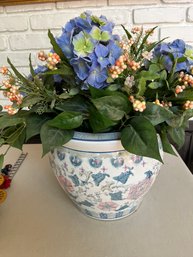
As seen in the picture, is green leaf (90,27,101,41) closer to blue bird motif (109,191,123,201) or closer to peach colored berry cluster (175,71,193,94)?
peach colored berry cluster (175,71,193,94)

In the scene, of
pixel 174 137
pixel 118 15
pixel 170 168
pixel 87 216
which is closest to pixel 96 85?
pixel 174 137

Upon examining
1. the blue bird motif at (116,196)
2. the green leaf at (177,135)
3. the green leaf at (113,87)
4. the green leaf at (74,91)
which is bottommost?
the blue bird motif at (116,196)

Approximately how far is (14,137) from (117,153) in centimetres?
18

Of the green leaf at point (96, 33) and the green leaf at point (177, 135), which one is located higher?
the green leaf at point (96, 33)

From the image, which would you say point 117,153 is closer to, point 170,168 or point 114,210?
point 114,210

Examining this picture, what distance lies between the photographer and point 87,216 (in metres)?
0.52

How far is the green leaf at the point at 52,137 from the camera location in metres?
0.37

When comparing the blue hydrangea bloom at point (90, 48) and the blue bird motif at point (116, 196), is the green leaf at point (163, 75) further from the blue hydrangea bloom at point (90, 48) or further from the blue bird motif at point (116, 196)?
the blue bird motif at point (116, 196)

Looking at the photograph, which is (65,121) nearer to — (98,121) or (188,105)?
(98,121)

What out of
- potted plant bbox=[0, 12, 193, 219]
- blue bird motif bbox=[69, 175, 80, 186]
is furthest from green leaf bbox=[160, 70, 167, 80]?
blue bird motif bbox=[69, 175, 80, 186]

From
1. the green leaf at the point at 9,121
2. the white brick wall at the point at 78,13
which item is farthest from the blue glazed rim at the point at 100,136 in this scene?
the white brick wall at the point at 78,13

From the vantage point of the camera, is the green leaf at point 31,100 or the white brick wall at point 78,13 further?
the white brick wall at point 78,13

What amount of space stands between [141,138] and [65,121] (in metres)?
0.11

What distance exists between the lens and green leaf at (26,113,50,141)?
1.32ft
